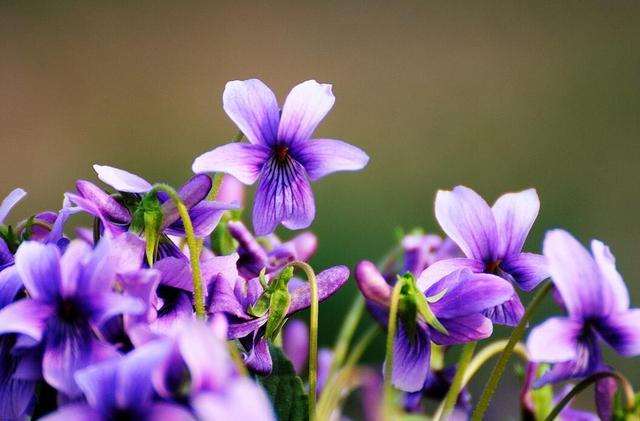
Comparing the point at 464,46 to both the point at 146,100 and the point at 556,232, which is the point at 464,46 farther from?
the point at 556,232

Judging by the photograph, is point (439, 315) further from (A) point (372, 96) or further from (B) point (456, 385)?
(A) point (372, 96)

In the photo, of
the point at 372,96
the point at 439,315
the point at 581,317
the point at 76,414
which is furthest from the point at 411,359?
the point at 372,96

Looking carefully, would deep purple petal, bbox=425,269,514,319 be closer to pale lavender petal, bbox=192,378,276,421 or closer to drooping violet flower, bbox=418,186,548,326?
drooping violet flower, bbox=418,186,548,326

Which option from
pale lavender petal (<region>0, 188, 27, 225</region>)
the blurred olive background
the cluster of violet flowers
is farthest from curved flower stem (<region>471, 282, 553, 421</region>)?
the blurred olive background

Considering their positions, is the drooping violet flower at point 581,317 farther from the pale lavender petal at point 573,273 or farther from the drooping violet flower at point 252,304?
the drooping violet flower at point 252,304

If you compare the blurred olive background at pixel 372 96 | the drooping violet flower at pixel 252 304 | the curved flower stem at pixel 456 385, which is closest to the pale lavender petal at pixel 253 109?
the drooping violet flower at pixel 252 304

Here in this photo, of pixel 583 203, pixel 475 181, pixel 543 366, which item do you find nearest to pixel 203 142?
pixel 475 181
